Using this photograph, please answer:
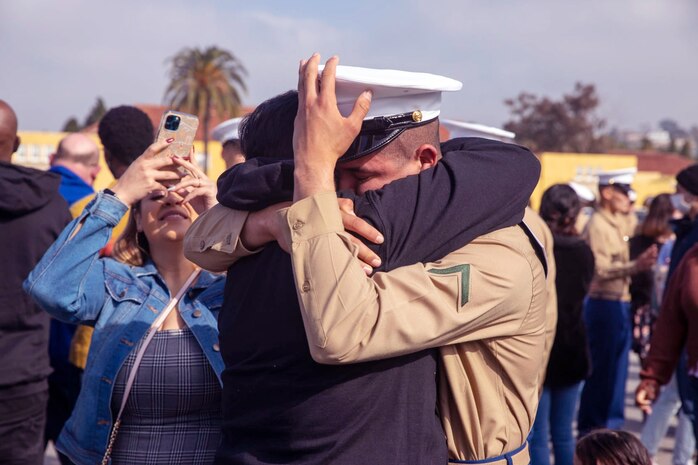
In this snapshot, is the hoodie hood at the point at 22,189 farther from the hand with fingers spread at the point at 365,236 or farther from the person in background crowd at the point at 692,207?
the person in background crowd at the point at 692,207

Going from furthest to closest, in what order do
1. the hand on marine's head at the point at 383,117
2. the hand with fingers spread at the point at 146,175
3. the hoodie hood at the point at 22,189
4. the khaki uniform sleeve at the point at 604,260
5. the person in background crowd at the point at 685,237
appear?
the khaki uniform sleeve at the point at 604,260, the person in background crowd at the point at 685,237, the hoodie hood at the point at 22,189, the hand with fingers spread at the point at 146,175, the hand on marine's head at the point at 383,117

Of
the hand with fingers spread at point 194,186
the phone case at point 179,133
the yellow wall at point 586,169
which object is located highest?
the phone case at point 179,133

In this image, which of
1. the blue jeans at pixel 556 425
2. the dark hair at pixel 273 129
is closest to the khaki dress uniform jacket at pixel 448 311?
the dark hair at pixel 273 129

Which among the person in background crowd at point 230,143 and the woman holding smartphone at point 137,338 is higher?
the person in background crowd at point 230,143

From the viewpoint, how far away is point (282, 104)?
2.12 m

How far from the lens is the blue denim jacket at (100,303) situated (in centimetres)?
276

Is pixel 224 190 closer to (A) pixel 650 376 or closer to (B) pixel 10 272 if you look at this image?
(B) pixel 10 272

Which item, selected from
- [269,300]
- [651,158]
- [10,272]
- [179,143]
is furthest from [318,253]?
[651,158]

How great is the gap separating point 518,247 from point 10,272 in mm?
2711

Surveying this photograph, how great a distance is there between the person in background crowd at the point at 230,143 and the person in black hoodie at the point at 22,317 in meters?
0.84

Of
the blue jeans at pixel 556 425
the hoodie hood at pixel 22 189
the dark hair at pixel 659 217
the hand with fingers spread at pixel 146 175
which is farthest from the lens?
the dark hair at pixel 659 217

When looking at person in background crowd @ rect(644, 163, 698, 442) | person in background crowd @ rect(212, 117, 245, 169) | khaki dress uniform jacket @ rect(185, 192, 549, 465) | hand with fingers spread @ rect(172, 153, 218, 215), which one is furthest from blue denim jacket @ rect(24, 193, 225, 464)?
person in background crowd @ rect(644, 163, 698, 442)

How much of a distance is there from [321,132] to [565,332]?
432 cm

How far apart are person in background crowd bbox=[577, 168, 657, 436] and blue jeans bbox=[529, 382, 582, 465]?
2.92 feet
